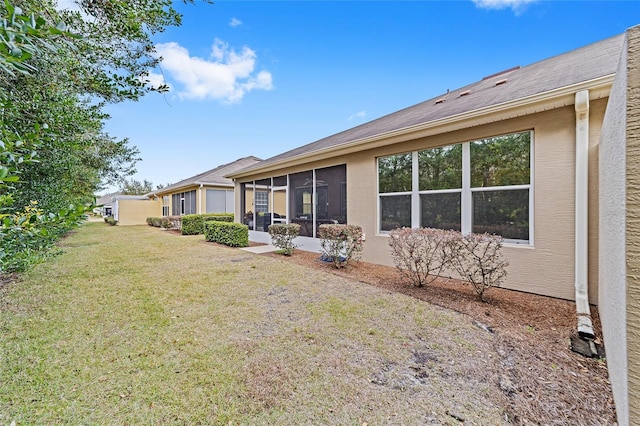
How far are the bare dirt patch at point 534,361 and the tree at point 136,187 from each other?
5598 centimetres

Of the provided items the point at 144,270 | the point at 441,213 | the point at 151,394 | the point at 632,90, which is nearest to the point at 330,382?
the point at 151,394

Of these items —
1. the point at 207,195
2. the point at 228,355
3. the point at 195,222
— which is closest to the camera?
the point at 228,355

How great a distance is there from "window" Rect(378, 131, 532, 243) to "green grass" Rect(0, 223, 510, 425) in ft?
7.64

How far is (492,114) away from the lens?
16.0 feet

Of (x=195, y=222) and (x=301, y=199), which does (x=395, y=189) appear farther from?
(x=195, y=222)

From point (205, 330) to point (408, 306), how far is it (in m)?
3.03

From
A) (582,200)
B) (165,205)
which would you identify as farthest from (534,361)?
(165,205)

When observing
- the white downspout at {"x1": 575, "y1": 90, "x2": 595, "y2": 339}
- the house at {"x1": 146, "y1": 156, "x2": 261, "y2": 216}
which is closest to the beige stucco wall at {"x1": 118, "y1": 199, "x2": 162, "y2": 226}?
the house at {"x1": 146, "y1": 156, "x2": 261, "y2": 216}

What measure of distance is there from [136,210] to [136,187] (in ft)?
98.1

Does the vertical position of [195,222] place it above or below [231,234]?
above

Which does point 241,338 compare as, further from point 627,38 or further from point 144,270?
point 144,270

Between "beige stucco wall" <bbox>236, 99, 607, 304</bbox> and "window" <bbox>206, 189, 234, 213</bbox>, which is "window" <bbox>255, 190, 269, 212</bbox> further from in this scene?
"beige stucco wall" <bbox>236, 99, 607, 304</bbox>

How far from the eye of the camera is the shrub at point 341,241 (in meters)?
6.83

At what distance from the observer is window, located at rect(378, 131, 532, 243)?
497 cm
